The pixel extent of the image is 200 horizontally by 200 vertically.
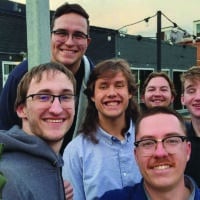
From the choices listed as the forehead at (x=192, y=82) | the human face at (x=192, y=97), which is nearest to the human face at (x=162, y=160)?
the human face at (x=192, y=97)

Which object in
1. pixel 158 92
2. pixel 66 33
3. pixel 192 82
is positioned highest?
pixel 66 33

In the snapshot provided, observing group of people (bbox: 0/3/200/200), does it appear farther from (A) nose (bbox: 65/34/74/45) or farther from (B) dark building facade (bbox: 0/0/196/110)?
(B) dark building facade (bbox: 0/0/196/110)

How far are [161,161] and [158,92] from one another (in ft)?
6.67

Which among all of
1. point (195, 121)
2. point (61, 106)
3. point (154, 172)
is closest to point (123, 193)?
point (154, 172)

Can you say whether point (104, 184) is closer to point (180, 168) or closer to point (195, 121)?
point (180, 168)

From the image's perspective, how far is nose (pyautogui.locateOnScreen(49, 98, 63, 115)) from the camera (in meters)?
2.15

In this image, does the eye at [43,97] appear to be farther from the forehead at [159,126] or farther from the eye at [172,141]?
the eye at [172,141]

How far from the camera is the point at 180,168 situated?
224cm

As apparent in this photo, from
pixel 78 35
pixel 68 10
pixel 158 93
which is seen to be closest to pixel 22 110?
pixel 78 35

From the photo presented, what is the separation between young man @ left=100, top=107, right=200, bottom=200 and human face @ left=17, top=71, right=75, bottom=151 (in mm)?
445

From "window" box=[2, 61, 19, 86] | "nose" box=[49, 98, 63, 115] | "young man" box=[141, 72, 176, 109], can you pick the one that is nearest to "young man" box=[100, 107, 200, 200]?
"nose" box=[49, 98, 63, 115]

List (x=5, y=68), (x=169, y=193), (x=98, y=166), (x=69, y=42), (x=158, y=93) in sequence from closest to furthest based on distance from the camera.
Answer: (x=169, y=193) < (x=98, y=166) < (x=69, y=42) < (x=158, y=93) < (x=5, y=68)

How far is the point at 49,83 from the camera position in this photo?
2180 mm

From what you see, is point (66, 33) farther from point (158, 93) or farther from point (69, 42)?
point (158, 93)
